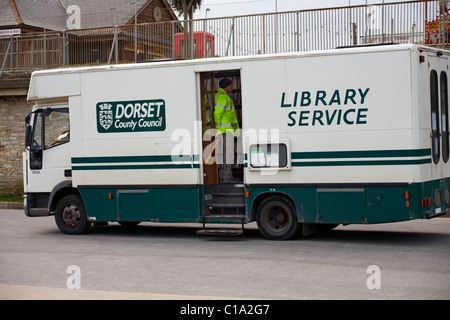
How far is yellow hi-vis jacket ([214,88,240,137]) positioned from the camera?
42.8ft

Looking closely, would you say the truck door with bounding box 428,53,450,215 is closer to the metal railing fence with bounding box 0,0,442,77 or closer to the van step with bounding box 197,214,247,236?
the van step with bounding box 197,214,247,236

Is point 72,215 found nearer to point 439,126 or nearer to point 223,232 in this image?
point 223,232

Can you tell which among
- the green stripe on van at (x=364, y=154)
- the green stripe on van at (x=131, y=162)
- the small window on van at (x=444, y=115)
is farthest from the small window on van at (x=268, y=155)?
the small window on van at (x=444, y=115)

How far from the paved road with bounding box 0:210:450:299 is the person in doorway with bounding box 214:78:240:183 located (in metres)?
1.22

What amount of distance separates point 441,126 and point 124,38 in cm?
Answer: 1375

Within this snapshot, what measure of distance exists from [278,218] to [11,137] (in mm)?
14206

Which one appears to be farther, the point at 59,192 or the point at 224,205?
the point at 59,192

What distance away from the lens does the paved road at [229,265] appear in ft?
26.3

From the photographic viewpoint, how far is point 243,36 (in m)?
21.1

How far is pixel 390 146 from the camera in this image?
11219mm

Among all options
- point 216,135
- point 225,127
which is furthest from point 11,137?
point 225,127

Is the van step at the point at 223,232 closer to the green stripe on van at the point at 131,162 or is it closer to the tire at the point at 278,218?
the tire at the point at 278,218

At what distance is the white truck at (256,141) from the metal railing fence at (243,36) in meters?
7.57

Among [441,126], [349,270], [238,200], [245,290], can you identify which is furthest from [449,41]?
[245,290]
